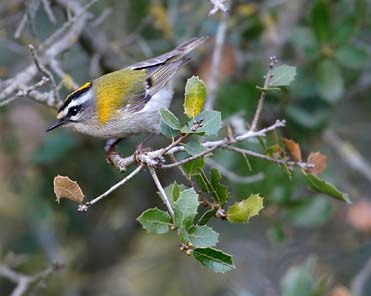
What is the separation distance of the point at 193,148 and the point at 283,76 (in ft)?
1.50

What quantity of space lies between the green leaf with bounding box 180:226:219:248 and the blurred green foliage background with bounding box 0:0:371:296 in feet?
3.98

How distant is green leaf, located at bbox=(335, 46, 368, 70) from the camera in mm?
3920

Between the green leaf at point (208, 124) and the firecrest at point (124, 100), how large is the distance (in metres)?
0.93

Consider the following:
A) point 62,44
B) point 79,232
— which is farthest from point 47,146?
point 62,44

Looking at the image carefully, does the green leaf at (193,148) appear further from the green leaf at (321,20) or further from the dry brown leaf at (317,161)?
the green leaf at (321,20)

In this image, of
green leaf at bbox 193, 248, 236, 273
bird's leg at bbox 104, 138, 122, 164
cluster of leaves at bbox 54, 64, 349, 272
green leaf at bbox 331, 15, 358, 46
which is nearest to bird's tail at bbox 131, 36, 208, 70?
bird's leg at bbox 104, 138, 122, 164

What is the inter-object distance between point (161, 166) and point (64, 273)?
276 cm

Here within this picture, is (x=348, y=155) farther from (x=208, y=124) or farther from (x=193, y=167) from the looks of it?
(x=208, y=124)

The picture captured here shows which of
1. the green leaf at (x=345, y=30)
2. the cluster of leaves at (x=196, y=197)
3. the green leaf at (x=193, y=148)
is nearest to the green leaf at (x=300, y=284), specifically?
the cluster of leaves at (x=196, y=197)

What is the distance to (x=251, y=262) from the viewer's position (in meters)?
4.68

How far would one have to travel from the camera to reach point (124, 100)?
134 inches

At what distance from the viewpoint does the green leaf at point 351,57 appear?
3.92 metres

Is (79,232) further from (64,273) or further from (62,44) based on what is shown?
(62,44)

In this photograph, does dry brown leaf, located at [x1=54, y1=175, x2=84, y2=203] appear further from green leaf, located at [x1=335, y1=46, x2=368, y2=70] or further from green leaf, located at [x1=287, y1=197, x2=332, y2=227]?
green leaf, located at [x1=335, y1=46, x2=368, y2=70]
